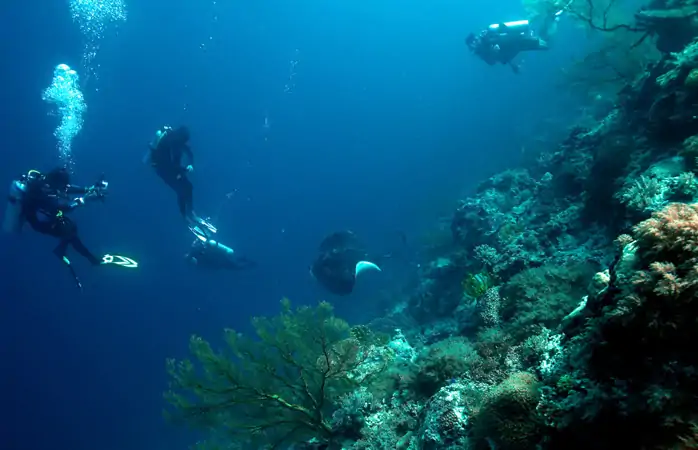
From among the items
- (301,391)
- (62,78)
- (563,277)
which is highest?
(62,78)

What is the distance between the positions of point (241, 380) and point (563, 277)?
4.60m

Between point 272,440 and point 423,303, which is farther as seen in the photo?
point 423,303

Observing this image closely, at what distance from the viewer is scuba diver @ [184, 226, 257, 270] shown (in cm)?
1603

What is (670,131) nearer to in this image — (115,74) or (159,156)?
(159,156)

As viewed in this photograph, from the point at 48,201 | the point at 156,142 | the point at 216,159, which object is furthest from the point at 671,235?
the point at 216,159

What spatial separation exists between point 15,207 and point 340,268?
877cm

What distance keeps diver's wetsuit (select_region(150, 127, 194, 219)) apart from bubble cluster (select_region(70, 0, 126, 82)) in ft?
193

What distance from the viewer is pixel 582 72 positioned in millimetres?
12836

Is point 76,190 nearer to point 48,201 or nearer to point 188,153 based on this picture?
point 48,201

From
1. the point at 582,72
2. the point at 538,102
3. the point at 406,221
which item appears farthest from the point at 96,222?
the point at 582,72

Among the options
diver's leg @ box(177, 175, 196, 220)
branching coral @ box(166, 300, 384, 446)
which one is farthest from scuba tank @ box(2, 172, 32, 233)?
branching coral @ box(166, 300, 384, 446)

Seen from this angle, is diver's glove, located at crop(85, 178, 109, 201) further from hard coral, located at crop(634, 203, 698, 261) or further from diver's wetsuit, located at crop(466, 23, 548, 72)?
diver's wetsuit, located at crop(466, 23, 548, 72)

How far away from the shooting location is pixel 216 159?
99125 mm

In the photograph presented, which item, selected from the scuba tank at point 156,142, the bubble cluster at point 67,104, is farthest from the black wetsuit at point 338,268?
the bubble cluster at point 67,104
